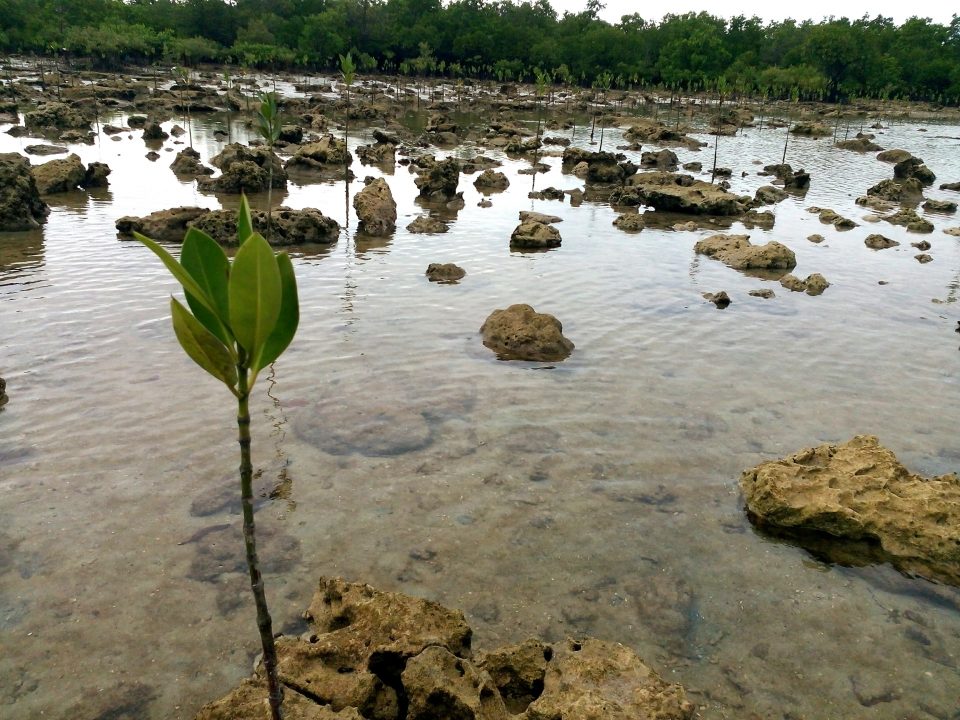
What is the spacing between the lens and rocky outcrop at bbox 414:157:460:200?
2423 cm

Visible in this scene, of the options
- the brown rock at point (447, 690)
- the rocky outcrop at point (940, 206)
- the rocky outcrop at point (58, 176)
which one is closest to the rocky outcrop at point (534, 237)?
the rocky outcrop at point (58, 176)

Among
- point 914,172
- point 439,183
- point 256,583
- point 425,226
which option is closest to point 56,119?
point 439,183

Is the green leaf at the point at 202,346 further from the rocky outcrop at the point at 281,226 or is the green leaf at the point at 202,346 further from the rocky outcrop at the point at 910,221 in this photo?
the rocky outcrop at the point at 910,221

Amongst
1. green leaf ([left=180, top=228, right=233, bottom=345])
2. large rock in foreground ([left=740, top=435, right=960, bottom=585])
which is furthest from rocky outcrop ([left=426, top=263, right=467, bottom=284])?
green leaf ([left=180, top=228, right=233, bottom=345])

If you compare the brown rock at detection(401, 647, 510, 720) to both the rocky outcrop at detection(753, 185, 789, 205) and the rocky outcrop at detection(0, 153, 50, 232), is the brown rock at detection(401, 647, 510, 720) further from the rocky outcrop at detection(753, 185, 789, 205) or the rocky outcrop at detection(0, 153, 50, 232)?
the rocky outcrop at detection(753, 185, 789, 205)

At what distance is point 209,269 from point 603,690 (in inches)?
126

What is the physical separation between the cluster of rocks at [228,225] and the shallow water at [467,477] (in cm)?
224

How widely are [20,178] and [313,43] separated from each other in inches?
4161

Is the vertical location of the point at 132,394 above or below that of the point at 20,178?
below

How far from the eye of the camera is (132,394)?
28.8 feet

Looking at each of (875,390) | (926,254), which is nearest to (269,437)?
(875,390)

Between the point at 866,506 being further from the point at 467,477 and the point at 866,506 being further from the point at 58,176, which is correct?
the point at 58,176

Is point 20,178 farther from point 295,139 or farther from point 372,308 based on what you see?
point 295,139

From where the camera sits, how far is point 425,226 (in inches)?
758
